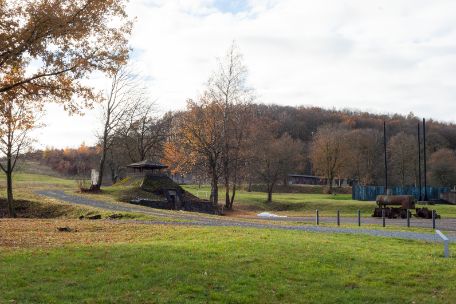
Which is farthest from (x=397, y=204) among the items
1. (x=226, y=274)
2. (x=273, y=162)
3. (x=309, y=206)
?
(x=226, y=274)

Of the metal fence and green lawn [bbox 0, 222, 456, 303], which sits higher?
the metal fence

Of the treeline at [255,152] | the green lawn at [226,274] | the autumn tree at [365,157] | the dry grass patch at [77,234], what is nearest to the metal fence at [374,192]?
the treeline at [255,152]

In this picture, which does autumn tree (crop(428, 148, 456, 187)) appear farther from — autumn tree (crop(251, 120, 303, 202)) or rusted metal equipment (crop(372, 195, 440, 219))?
rusted metal equipment (crop(372, 195, 440, 219))

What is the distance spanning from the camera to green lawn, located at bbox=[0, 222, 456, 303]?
8.54 meters

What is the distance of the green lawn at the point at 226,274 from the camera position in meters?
8.54

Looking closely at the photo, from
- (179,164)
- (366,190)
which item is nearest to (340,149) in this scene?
(366,190)

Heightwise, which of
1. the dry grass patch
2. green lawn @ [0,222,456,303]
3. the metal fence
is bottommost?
the dry grass patch

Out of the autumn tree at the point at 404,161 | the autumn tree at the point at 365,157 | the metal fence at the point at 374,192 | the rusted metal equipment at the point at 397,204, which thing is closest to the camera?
the rusted metal equipment at the point at 397,204

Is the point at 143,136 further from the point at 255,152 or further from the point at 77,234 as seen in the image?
the point at 77,234

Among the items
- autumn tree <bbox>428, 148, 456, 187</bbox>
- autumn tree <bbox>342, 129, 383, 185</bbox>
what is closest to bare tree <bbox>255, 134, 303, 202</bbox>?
autumn tree <bbox>342, 129, 383, 185</bbox>

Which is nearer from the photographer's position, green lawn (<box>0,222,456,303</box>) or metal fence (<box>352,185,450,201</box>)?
green lawn (<box>0,222,456,303</box>)

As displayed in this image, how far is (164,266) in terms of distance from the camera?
10602mm

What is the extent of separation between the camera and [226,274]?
396 inches

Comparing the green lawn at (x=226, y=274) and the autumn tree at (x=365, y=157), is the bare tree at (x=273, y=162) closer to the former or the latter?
the autumn tree at (x=365, y=157)
